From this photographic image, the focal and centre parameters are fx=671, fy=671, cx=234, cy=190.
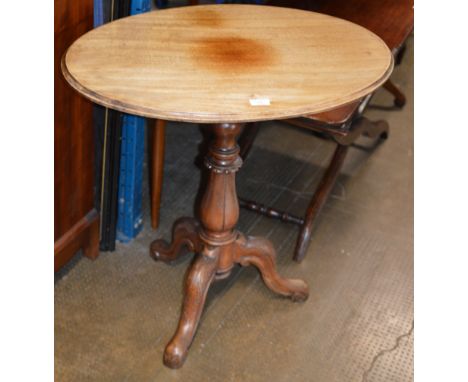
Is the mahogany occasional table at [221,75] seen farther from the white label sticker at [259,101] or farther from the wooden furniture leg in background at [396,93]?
the wooden furniture leg in background at [396,93]

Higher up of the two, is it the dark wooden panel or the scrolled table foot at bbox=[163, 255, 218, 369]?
the dark wooden panel

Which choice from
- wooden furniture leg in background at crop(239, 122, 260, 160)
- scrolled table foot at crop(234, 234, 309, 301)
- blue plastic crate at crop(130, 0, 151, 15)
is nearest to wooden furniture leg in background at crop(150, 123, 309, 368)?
scrolled table foot at crop(234, 234, 309, 301)

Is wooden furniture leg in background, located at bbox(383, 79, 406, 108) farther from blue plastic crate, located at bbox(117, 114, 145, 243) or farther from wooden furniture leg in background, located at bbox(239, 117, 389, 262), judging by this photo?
blue plastic crate, located at bbox(117, 114, 145, 243)

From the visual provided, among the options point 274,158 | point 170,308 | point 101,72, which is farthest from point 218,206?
point 274,158

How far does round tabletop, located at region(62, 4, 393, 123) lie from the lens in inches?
59.6

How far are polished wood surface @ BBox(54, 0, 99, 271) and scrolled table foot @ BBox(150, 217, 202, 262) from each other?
8.9 inches

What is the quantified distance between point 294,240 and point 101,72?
131cm

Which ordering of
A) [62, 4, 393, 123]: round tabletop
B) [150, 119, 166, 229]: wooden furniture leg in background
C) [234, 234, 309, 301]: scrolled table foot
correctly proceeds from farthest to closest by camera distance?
[150, 119, 166, 229]: wooden furniture leg in background
[234, 234, 309, 301]: scrolled table foot
[62, 4, 393, 123]: round tabletop

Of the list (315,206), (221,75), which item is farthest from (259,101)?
(315,206)

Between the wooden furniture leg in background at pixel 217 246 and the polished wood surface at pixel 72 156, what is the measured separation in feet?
1.07

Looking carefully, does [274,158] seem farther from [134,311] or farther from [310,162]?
[134,311]

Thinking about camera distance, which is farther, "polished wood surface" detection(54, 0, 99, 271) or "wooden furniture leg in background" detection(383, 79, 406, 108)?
"wooden furniture leg in background" detection(383, 79, 406, 108)

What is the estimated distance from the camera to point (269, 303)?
2.38 meters

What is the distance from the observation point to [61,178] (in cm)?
218
